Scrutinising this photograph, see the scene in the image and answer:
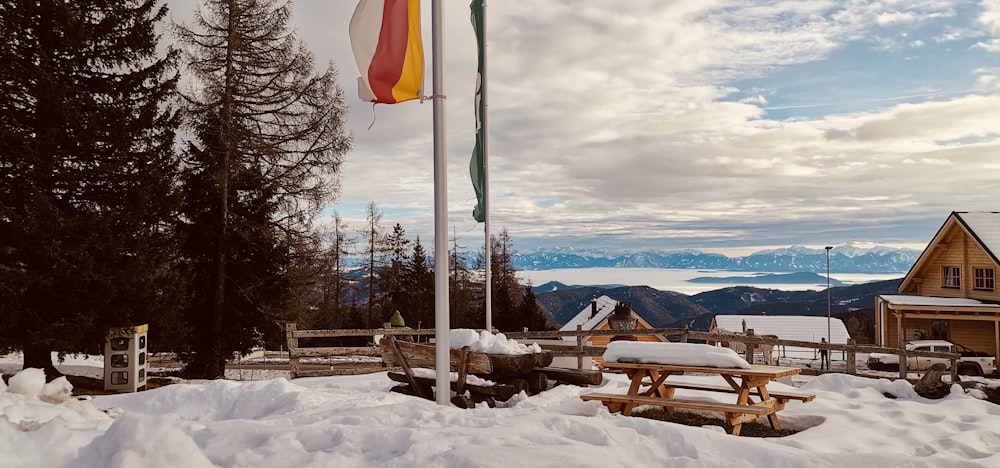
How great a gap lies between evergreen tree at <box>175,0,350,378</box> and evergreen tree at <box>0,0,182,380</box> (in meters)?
2.60

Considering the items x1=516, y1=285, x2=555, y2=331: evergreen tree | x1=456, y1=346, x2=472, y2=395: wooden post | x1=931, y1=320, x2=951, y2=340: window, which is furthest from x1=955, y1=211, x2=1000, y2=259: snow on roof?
x1=456, y1=346, x2=472, y2=395: wooden post

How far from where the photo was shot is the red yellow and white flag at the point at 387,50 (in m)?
8.36

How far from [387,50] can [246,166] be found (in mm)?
Result: 14498

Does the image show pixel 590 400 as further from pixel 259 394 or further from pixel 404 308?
pixel 404 308

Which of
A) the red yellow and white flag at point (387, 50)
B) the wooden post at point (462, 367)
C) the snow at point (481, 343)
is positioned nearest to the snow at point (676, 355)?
the snow at point (481, 343)

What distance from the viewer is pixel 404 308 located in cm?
4622

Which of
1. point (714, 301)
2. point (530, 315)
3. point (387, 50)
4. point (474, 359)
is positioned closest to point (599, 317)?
point (530, 315)

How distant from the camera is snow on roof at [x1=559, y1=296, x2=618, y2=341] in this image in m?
46.0

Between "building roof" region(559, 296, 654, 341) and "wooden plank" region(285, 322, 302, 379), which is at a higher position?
"wooden plank" region(285, 322, 302, 379)

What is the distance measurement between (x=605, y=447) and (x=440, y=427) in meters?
1.58

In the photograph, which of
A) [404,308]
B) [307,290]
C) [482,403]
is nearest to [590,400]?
[482,403]

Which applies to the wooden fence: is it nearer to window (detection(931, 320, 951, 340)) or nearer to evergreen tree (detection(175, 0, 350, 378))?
evergreen tree (detection(175, 0, 350, 378))

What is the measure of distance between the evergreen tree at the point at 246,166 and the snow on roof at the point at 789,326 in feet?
122

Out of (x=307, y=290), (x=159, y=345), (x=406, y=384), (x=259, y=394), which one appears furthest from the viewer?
(x=307, y=290)
